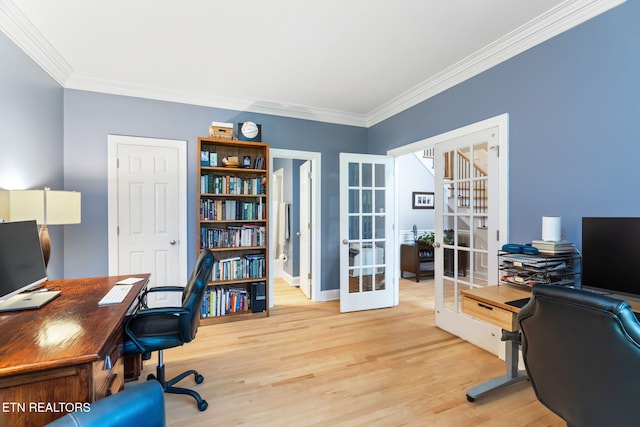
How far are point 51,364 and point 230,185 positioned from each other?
104 inches

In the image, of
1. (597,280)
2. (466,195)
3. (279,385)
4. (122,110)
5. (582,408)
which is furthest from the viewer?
(122,110)

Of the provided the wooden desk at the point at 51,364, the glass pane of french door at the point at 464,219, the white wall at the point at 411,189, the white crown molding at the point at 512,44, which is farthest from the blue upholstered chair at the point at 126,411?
the white wall at the point at 411,189

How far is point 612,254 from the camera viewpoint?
171 cm

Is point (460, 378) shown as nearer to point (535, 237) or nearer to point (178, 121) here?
point (535, 237)

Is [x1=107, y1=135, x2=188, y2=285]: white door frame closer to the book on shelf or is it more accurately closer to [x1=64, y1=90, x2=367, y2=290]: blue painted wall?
[x1=64, y1=90, x2=367, y2=290]: blue painted wall

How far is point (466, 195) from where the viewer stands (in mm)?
2879

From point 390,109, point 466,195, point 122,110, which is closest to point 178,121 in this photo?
point 122,110

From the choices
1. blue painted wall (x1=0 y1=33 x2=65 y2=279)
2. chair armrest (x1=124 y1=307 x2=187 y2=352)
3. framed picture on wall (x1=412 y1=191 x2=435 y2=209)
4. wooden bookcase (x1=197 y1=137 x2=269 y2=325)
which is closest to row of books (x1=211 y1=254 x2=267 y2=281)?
wooden bookcase (x1=197 y1=137 x2=269 y2=325)

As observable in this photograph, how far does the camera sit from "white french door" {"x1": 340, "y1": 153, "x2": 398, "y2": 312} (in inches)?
147

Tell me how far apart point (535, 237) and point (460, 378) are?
1.23 meters

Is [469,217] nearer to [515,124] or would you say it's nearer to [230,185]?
[515,124]

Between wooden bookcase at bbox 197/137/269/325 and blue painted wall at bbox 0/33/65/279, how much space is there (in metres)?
1.32

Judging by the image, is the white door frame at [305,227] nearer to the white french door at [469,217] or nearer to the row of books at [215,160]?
the row of books at [215,160]

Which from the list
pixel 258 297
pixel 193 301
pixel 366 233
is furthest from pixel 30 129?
pixel 366 233
